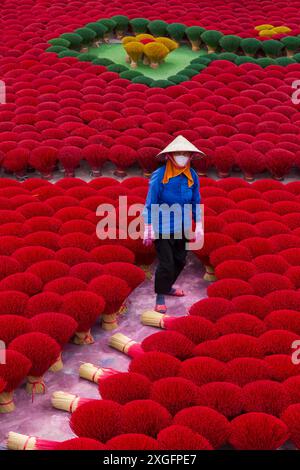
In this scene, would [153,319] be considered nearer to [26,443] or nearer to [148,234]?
[148,234]

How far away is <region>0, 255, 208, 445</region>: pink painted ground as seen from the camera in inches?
135

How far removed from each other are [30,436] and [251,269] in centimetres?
175

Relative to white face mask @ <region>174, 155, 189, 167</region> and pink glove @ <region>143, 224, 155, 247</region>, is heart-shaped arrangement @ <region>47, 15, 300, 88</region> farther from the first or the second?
pink glove @ <region>143, 224, 155, 247</region>

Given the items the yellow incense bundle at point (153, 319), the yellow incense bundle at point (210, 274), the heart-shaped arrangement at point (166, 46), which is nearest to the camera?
the yellow incense bundle at point (153, 319)

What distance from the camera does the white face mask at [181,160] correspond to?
14.0ft

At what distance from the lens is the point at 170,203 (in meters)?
4.39

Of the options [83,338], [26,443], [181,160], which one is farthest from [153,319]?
[26,443]

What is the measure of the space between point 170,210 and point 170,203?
1.8 inches

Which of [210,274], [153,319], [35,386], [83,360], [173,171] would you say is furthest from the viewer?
[210,274]

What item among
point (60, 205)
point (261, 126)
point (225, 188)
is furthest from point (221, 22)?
point (60, 205)

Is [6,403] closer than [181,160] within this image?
Yes

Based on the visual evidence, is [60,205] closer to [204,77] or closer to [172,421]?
[172,421]

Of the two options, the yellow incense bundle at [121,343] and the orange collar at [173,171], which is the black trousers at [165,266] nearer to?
the orange collar at [173,171]

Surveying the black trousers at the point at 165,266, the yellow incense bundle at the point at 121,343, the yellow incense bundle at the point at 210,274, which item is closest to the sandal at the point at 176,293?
the black trousers at the point at 165,266
